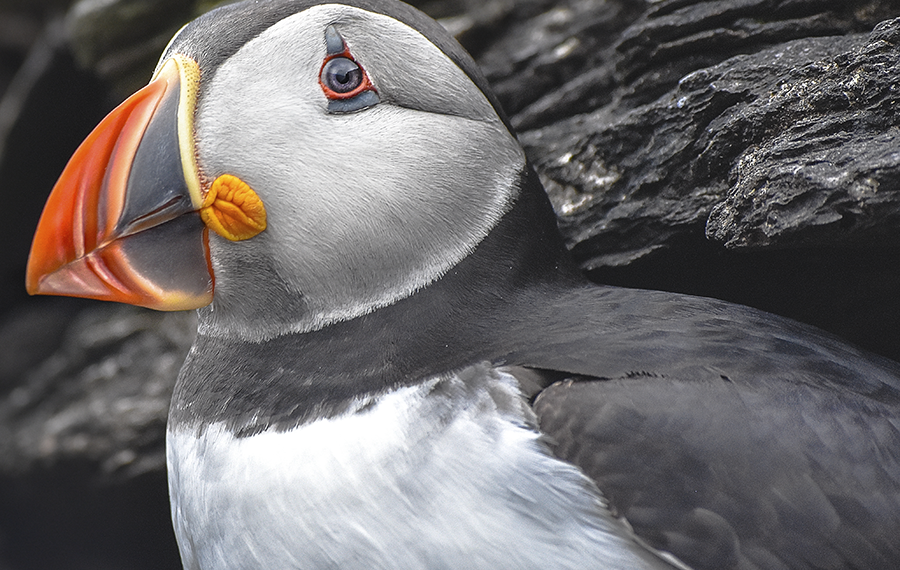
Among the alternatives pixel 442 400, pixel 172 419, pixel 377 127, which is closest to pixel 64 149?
pixel 172 419

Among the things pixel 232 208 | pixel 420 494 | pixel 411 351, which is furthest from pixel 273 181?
pixel 420 494

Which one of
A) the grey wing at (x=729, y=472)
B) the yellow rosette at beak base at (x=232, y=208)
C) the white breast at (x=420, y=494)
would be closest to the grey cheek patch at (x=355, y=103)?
the yellow rosette at beak base at (x=232, y=208)

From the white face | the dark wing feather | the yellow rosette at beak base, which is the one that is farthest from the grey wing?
the yellow rosette at beak base

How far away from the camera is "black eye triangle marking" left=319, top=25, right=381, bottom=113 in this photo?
2.14 metres

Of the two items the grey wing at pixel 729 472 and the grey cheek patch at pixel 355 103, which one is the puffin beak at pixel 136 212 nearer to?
the grey cheek patch at pixel 355 103

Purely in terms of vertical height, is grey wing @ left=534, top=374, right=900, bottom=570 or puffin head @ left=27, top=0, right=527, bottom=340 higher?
puffin head @ left=27, top=0, right=527, bottom=340

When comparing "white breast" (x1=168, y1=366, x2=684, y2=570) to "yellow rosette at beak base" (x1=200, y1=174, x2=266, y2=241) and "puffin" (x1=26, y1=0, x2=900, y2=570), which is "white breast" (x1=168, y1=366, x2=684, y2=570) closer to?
"puffin" (x1=26, y1=0, x2=900, y2=570)

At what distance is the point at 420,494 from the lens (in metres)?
1.82

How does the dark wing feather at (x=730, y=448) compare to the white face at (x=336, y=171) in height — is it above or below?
below

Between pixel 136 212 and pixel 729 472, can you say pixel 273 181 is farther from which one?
pixel 729 472

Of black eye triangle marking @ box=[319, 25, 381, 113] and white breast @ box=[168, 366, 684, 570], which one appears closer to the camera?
white breast @ box=[168, 366, 684, 570]

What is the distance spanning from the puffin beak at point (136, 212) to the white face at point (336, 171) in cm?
6

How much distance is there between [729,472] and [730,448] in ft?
0.17

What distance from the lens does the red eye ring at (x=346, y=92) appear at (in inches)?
83.9
